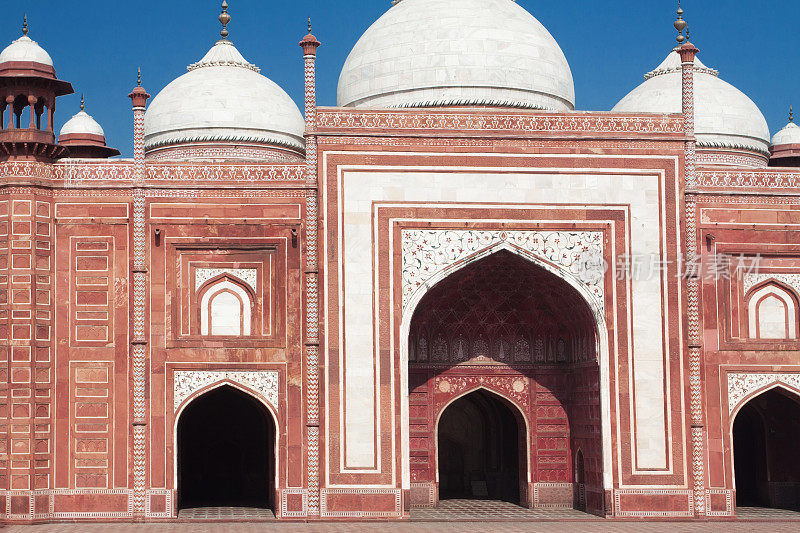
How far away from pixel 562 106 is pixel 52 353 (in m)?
7.04

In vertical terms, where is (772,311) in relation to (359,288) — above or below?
below

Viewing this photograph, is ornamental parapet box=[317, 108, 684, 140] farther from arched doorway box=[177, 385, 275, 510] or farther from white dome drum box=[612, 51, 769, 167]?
arched doorway box=[177, 385, 275, 510]

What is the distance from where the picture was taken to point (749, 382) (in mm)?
14109

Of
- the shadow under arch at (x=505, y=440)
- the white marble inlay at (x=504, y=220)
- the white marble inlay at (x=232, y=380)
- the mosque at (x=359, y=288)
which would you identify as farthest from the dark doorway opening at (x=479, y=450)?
the white marble inlay at (x=232, y=380)

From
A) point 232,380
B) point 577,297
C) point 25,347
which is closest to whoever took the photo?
point 25,347

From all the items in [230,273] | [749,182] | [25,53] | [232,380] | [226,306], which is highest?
[25,53]

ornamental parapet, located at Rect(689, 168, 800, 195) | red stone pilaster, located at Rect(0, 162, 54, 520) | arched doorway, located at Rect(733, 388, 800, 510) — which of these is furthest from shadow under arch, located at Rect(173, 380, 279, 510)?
ornamental parapet, located at Rect(689, 168, 800, 195)

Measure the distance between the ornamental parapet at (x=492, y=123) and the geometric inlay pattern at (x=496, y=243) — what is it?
3.78ft

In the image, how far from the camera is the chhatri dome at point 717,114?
57.4 feet

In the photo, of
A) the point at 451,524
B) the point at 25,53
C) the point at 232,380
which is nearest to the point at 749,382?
the point at 451,524

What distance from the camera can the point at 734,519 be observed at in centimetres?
1380

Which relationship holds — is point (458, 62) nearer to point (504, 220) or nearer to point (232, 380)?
point (504, 220)

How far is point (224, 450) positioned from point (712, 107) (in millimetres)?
8339

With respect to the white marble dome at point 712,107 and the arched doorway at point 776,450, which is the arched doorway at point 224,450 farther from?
the white marble dome at point 712,107
